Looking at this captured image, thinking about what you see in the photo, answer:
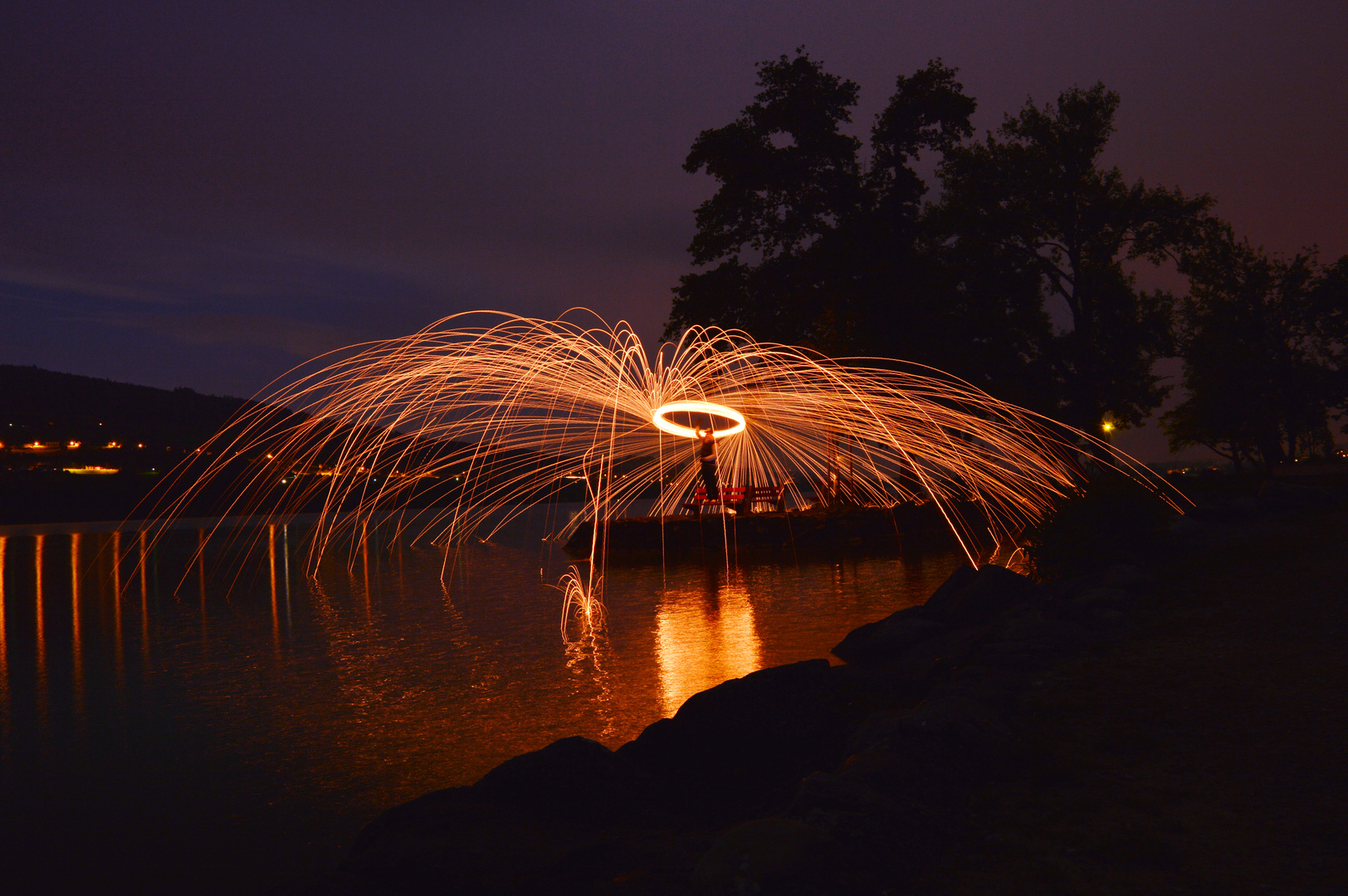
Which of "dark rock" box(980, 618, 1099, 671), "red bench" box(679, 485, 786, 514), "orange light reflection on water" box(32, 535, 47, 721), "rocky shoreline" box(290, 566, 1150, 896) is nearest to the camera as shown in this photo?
"rocky shoreline" box(290, 566, 1150, 896)

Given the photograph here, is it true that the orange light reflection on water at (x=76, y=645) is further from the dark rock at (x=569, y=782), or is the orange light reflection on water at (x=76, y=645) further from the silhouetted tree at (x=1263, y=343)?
the silhouetted tree at (x=1263, y=343)

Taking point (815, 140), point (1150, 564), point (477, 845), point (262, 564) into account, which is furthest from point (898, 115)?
point (477, 845)

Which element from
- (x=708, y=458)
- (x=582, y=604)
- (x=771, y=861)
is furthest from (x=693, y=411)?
(x=771, y=861)

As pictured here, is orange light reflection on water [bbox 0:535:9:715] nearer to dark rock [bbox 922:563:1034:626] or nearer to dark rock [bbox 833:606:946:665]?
dark rock [bbox 833:606:946:665]

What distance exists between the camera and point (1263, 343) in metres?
42.8

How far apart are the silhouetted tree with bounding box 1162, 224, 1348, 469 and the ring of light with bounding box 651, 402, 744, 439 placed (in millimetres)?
31327

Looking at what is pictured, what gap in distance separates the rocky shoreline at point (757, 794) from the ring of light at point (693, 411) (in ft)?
31.3

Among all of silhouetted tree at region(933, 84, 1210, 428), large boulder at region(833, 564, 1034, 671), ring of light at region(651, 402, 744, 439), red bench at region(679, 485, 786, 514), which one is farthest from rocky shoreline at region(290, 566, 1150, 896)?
silhouetted tree at region(933, 84, 1210, 428)

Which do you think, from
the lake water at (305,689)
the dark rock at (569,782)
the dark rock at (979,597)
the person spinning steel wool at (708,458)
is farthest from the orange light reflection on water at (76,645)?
the person spinning steel wool at (708,458)

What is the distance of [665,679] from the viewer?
11.3 m

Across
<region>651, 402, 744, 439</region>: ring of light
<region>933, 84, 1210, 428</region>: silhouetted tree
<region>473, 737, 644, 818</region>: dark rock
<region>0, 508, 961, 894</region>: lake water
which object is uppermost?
<region>933, 84, 1210, 428</region>: silhouetted tree

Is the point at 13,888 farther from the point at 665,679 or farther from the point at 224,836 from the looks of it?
the point at 665,679

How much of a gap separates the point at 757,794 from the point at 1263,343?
157 ft

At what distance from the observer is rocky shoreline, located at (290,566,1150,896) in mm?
4332
